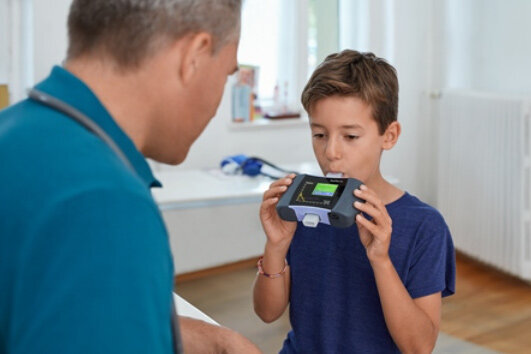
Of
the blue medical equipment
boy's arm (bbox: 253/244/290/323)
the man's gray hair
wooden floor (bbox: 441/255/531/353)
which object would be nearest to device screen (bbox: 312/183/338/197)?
boy's arm (bbox: 253/244/290/323)

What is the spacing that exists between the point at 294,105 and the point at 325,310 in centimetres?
330

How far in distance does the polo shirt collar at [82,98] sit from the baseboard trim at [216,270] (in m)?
3.42

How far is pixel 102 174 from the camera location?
0.68m

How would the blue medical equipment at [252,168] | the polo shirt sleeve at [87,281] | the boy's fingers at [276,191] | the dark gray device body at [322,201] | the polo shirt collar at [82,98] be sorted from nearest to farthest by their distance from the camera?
the polo shirt sleeve at [87,281], the polo shirt collar at [82,98], the dark gray device body at [322,201], the boy's fingers at [276,191], the blue medical equipment at [252,168]

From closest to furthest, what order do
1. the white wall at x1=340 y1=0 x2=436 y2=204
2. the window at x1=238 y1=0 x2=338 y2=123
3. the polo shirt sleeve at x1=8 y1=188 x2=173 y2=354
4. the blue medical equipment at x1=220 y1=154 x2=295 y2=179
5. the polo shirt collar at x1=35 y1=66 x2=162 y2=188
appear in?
the polo shirt sleeve at x1=8 y1=188 x2=173 y2=354
the polo shirt collar at x1=35 y1=66 x2=162 y2=188
the blue medical equipment at x1=220 y1=154 x2=295 y2=179
the window at x1=238 y1=0 x2=338 y2=123
the white wall at x1=340 y1=0 x2=436 y2=204

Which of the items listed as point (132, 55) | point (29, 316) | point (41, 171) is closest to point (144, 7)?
point (132, 55)

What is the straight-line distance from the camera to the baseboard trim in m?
4.27

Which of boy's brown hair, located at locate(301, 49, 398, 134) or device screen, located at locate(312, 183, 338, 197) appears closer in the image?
device screen, located at locate(312, 183, 338, 197)

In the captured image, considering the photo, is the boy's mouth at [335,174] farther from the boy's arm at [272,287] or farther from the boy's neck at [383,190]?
the boy's arm at [272,287]

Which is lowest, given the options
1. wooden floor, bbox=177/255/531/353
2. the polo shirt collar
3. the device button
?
wooden floor, bbox=177/255/531/353

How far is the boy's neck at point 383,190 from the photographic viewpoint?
161 cm

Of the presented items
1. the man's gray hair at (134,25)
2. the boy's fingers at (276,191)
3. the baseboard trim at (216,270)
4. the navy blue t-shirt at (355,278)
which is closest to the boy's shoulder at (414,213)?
the navy blue t-shirt at (355,278)

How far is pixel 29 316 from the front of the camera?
653 mm

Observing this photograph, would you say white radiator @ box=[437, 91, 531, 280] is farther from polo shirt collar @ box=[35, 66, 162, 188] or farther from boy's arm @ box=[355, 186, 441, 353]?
polo shirt collar @ box=[35, 66, 162, 188]
